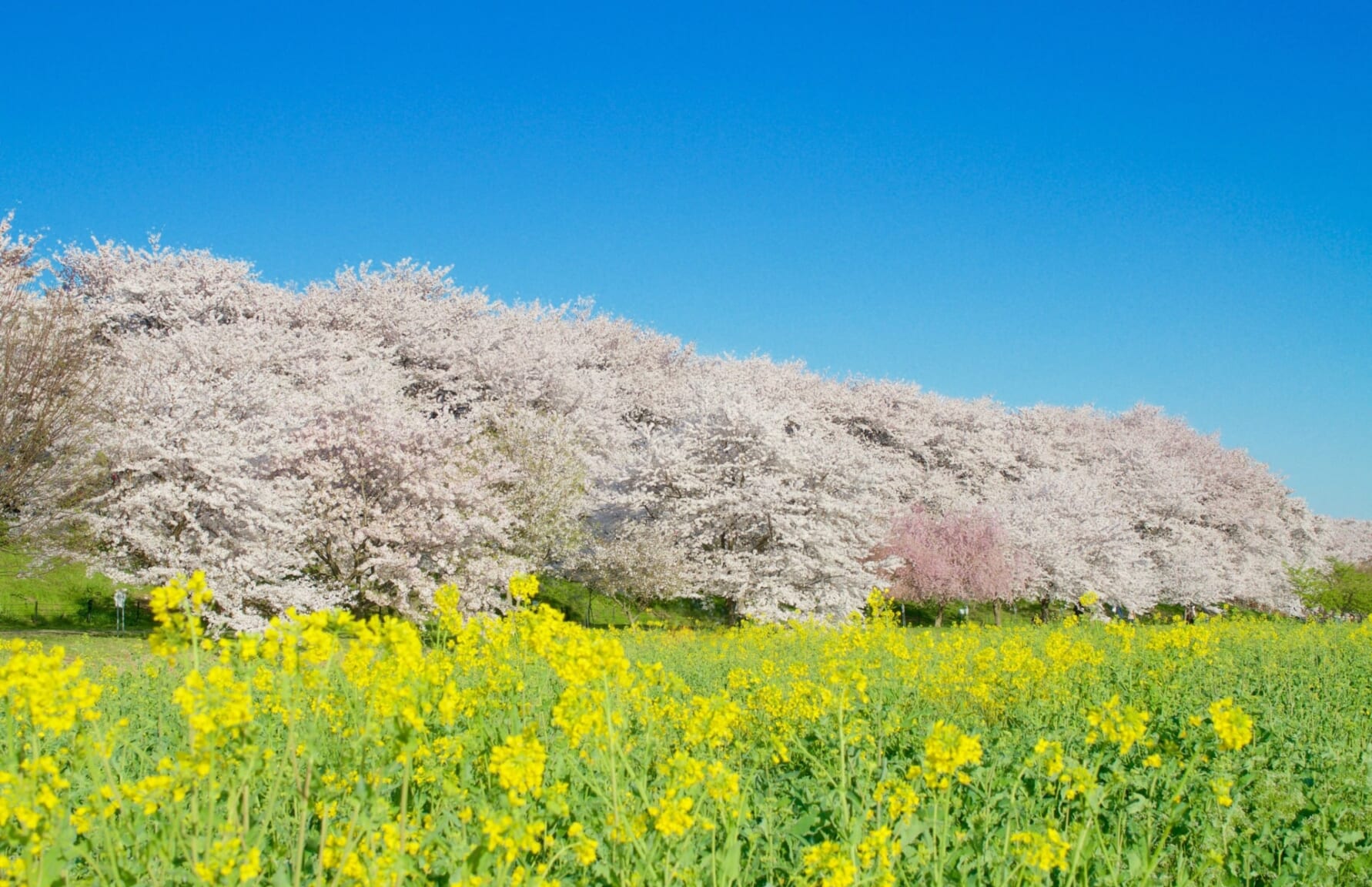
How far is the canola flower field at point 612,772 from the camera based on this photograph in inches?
117

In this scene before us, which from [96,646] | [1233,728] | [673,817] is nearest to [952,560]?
[96,646]

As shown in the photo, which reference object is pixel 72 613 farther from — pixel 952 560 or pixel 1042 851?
pixel 952 560

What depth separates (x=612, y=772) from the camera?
3.27 m

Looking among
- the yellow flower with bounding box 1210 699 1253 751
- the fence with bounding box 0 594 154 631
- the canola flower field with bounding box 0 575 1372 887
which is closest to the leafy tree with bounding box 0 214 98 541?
the fence with bounding box 0 594 154 631

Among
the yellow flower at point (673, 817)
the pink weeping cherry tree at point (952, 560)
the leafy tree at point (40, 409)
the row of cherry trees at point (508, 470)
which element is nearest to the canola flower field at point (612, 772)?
the yellow flower at point (673, 817)

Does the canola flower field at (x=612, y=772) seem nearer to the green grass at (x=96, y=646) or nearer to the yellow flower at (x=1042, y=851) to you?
the yellow flower at (x=1042, y=851)

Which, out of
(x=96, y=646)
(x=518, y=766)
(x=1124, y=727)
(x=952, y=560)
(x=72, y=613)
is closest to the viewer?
(x=518, y=766)

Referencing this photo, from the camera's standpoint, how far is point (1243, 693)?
8750mm

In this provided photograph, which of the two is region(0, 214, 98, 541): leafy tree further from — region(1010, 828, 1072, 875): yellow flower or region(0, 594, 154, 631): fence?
region(1010, 828, 1072, 875): yellow flower

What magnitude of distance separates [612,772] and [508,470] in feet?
71.4

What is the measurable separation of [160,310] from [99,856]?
34090 millimetres

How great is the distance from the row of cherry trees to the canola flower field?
12036 mm

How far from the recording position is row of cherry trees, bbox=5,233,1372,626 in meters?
19.8

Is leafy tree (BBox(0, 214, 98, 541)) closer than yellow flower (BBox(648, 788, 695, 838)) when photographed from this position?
No
